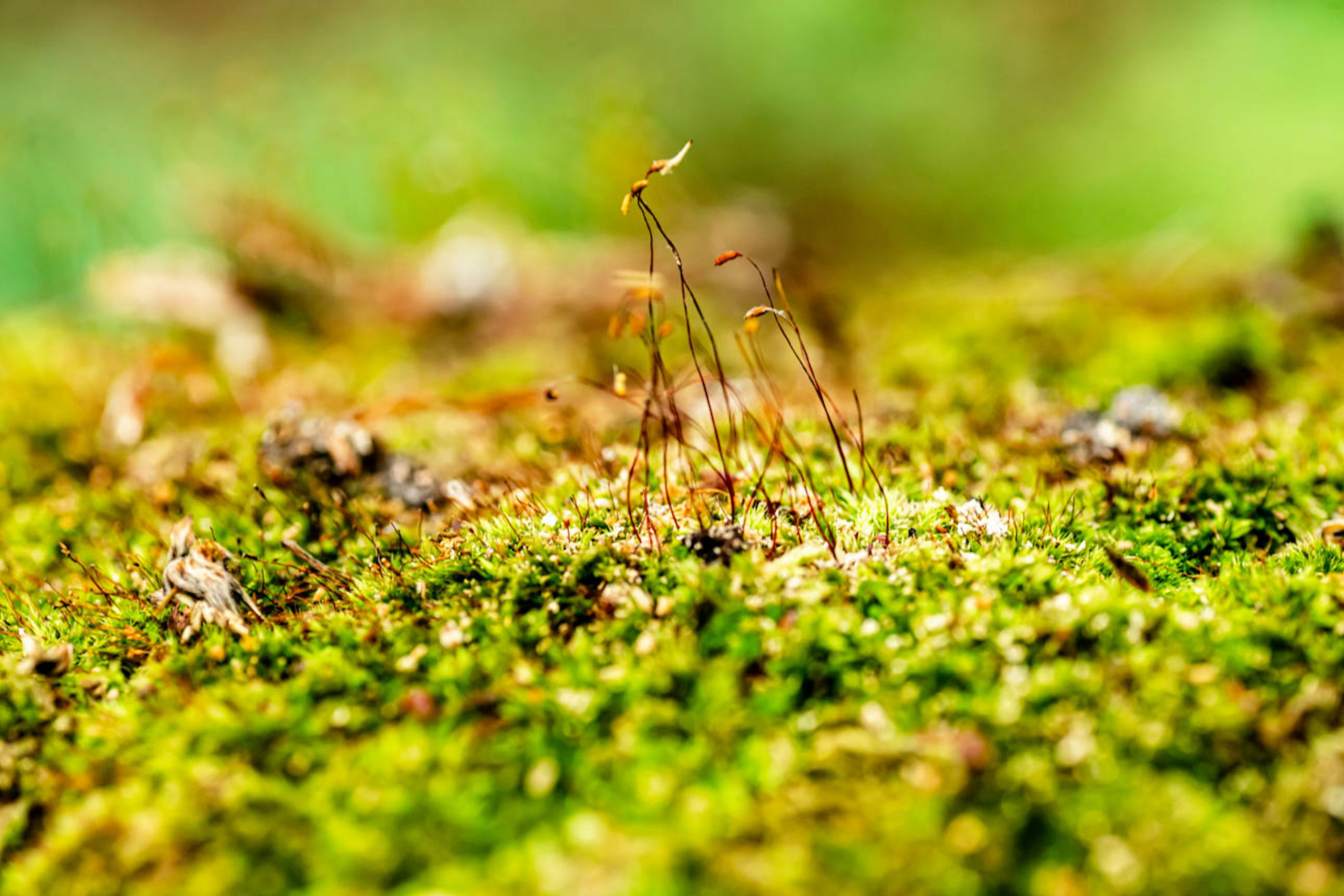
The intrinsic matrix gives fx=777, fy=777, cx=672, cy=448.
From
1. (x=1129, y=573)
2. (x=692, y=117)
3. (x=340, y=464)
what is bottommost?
(x=1129, y=573)

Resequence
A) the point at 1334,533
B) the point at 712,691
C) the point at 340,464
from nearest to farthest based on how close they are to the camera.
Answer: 1. the point at 712,691
2. the point at 1334,533
3. the point at 340,464

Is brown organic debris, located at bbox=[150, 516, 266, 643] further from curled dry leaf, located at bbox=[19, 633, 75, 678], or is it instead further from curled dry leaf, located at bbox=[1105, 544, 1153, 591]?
curled dry leaf, located at bbox=[1105, 544, 1153, 591]

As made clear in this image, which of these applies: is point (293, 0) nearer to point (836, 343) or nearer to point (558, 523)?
point (836, 343)

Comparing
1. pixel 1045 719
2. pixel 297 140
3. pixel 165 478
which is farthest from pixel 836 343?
pixel 297 140

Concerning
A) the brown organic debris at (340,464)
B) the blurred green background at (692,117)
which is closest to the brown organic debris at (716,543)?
the brown organic debris at (340,464)

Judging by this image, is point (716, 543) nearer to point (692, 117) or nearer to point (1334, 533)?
point (1334, 533)

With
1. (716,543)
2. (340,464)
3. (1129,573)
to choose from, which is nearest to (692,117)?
(340,464)
